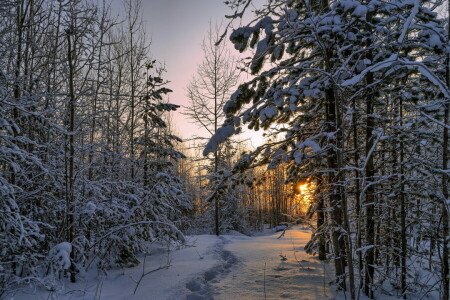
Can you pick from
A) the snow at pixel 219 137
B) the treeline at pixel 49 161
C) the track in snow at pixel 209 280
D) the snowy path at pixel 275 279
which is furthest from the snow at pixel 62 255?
the snowy path at pixel 275 279

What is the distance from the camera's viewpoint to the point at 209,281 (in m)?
5.65

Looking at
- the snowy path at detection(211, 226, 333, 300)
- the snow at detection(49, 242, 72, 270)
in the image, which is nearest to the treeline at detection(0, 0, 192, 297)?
the snow at detection(49, 242, 72, 270)

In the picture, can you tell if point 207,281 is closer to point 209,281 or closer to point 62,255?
point 209,281

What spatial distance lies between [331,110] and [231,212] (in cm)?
1697

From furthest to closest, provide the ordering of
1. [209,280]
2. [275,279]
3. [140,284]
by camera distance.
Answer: [275,279]
[209,280]
[140,284]

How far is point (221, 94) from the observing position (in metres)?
16.1

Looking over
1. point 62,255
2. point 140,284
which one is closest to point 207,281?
point 140,284

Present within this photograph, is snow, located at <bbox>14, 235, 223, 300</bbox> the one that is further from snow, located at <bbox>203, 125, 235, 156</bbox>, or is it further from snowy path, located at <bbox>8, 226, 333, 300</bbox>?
snow, located at <bbox>203, 125, 235, 156</bbox>

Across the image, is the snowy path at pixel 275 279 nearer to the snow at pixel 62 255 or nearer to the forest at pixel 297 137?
the forest at pixel 297 137

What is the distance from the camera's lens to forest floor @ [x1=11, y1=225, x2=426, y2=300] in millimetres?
4730

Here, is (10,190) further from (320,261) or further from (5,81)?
(320,261)

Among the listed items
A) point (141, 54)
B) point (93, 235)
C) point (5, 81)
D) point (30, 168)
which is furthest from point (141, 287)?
point (141, 54)

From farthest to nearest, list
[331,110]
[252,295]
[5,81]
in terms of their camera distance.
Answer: [331,110] → [252,295] → [5,81]

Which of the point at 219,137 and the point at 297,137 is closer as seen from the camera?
the point at 219,137
